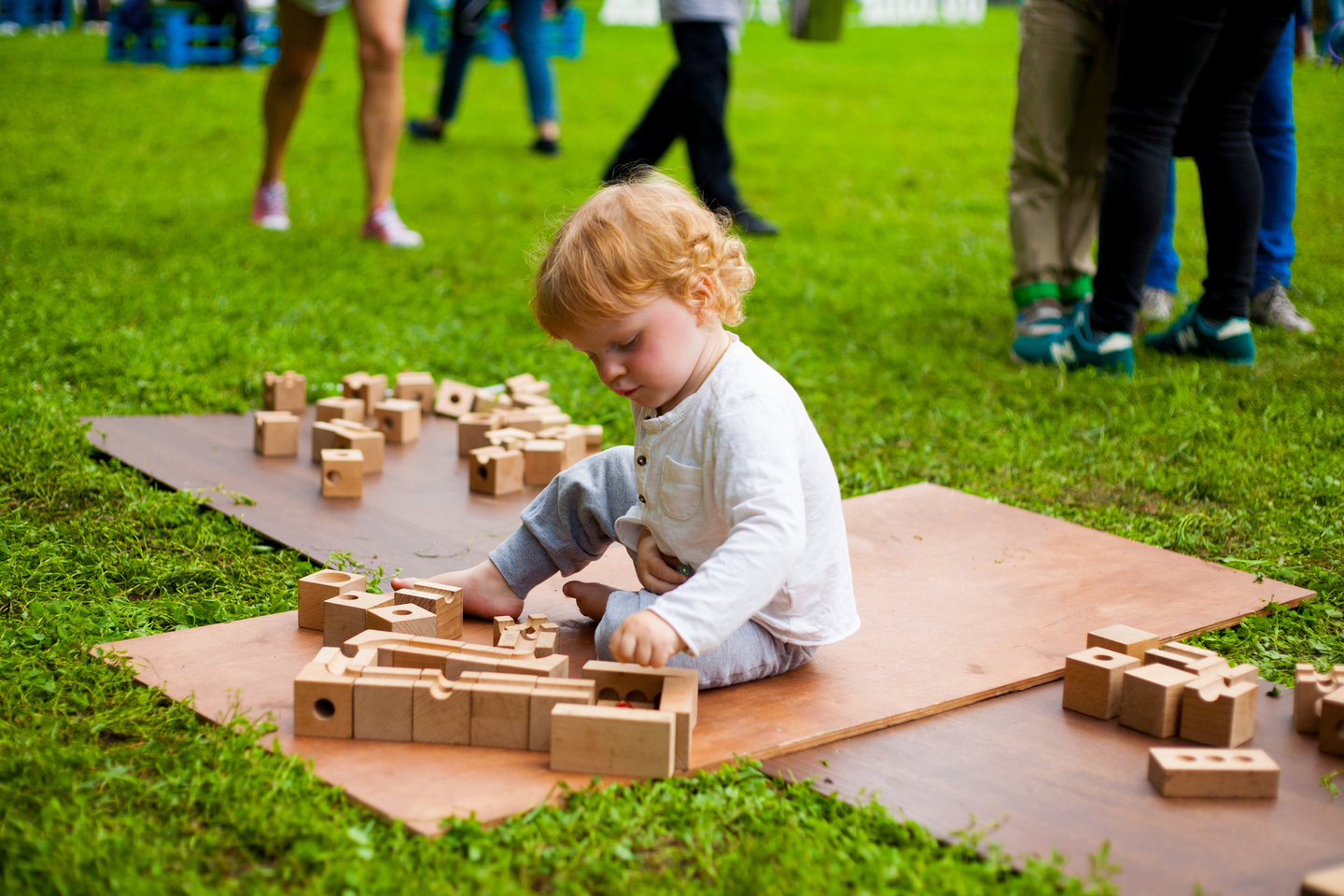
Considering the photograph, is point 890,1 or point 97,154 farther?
point 890,1

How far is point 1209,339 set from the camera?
4.67 meters

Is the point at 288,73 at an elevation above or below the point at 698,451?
above

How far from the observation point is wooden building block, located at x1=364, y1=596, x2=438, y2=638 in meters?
2.37

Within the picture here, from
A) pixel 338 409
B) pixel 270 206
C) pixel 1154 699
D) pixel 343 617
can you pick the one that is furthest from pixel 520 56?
pixel 1154 699

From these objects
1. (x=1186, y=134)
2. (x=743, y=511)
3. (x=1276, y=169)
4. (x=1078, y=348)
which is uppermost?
(x=1186, y=134)

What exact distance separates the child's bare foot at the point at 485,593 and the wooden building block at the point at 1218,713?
51.7 inches

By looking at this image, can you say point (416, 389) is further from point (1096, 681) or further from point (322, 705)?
point (1096, 681)

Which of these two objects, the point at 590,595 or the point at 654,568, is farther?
the point at 590,595

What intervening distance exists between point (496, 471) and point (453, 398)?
2.81 ft

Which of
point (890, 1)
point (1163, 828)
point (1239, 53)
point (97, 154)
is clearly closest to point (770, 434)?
point (1163, 828)

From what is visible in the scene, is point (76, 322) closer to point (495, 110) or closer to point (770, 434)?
point (770, 434)

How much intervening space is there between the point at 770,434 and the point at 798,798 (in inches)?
24.4

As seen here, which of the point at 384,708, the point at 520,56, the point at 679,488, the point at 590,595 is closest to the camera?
the point at 384,708

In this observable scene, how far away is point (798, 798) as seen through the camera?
1.94 meters
